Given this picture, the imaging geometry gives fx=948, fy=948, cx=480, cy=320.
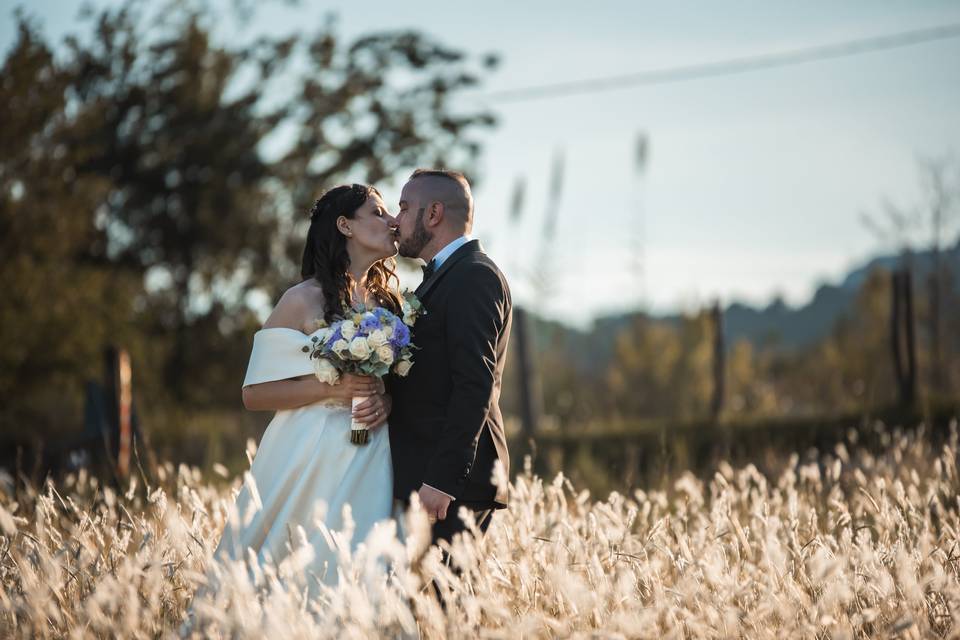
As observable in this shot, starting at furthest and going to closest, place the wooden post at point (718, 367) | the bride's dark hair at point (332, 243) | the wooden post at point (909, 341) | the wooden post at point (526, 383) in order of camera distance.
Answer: the wooden post at point (526, 383)
the wooden post at point (718, 367)
the wooden post at point (909, 341)
the bride's dark hair at point (332, 243)

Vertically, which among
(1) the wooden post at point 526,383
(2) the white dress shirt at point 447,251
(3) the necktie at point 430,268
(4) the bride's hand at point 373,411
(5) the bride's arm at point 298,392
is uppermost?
(2) the white dress shirt at point 447,251

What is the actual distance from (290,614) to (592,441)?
1097 centimetres

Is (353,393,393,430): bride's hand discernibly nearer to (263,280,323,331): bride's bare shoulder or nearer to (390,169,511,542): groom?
(390,169,511,542): groom

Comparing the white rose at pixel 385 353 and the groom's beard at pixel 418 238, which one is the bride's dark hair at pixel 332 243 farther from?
the white rose at pixel 385 353

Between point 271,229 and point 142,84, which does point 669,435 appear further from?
point 142,84

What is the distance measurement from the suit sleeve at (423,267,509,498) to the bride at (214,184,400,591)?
16.9 inches

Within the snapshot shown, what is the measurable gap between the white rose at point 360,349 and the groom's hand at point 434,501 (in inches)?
23.5

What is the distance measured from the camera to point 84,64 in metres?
21.3

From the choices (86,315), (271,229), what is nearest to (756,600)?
→ (86,315)

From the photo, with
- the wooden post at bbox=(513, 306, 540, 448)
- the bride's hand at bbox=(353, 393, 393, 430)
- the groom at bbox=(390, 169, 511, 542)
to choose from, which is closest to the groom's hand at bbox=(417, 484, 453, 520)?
the groom at bbox=(390, 169, 511, 542)

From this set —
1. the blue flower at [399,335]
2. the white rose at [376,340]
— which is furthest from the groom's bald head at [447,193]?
the white rose at [376,340]

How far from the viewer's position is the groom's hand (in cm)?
390

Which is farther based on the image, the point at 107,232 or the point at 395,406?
the point at 107,232

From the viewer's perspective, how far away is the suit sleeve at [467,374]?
3.92m
